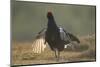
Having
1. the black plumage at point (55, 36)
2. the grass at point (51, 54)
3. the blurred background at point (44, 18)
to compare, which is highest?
the blurred background at point (44, 18)

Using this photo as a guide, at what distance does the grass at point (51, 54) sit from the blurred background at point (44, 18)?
79mm

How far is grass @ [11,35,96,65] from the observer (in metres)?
2.24

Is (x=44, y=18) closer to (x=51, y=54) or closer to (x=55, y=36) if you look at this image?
(x=55, y=36)

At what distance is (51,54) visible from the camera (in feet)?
7.79

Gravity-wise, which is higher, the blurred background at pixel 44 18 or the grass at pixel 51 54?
the blurred background at pixel 44 18

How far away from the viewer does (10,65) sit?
2.21 metres

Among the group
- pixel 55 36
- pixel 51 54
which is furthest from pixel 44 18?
pixel 51 54

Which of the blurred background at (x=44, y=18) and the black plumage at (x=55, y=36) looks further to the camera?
the black plumage at (x=55, y=36)

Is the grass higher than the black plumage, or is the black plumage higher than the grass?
the black plumage

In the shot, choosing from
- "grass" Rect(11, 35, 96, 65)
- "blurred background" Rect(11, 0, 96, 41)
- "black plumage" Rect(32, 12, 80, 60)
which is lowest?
"grass" Rect(11, 35, 96, 65)

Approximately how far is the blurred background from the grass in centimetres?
8

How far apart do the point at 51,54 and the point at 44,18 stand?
428mm

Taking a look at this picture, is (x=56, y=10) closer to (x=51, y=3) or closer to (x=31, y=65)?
(x=51, y=3)

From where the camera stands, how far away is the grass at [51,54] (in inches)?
88.3
